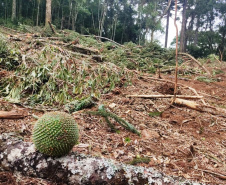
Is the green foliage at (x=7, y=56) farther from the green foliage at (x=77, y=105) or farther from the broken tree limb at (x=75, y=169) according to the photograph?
the broken tree limb at (x=75, y=169)

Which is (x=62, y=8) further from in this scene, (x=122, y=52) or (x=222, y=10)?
(x=222, y=10)

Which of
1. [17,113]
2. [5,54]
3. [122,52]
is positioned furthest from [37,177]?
[122,52]

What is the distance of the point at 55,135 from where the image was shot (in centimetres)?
140

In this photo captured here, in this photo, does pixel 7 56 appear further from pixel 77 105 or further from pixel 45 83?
pixel 77 105

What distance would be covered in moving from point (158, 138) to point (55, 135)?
1265 mm

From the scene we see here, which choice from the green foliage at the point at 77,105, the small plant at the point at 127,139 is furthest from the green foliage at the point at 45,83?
the small plant at the point at 127,139

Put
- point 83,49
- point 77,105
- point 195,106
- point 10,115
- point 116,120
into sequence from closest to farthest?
point 10,115
point 116,120
point 77,105
point 195,106
point 83,49

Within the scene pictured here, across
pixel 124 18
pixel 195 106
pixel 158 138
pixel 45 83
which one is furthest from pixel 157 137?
pixel 124 18

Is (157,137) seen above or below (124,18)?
below

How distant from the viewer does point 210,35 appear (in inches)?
948

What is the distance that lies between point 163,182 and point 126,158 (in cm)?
56

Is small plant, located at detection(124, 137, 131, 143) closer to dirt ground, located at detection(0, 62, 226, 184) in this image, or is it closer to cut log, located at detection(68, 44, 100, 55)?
dirt ground, located at detection(0, 62, 226, 184)

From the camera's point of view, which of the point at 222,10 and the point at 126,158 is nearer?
the point at 126,158

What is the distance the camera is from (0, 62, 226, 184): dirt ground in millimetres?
1761
